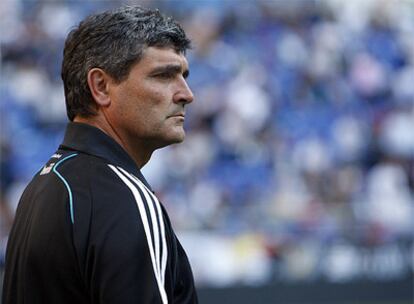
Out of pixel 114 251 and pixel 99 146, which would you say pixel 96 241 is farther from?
pixel 99 146

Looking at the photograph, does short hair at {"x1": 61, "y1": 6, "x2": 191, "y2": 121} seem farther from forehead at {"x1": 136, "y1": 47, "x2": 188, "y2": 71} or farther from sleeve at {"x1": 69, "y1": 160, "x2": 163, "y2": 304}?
sleeve at {"x1": 69, "y1": 160, "x2": 163, "y2": 304}

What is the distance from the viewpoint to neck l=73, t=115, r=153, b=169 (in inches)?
85.4

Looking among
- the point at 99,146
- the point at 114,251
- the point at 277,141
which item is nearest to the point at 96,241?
the point at 114,251

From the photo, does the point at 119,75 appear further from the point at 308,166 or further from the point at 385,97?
the point at 385,97

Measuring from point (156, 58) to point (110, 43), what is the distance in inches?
4.5

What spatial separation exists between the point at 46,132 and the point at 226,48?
247 centimetres

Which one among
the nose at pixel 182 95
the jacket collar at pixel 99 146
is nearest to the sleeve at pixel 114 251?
the jacket collar at pixel 99 146

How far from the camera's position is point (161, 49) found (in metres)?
2.16

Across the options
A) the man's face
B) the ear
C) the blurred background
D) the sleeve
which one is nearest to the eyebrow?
the man's face

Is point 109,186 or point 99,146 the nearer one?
point 109,186

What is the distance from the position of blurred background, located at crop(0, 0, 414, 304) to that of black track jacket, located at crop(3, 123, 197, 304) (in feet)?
23.6

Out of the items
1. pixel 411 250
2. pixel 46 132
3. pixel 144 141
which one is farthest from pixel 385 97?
pixel 144 141

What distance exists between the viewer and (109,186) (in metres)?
1.94

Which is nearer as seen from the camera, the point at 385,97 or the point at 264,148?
the point at 264,148
